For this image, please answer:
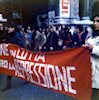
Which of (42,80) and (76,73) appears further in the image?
(42,80)

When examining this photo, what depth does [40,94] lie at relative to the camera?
3.58 m

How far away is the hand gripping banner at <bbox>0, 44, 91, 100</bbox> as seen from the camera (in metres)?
2.52

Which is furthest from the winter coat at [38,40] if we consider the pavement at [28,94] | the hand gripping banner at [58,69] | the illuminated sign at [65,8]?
the hand gripping banner at [58,69]

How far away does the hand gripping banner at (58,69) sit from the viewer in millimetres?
2521

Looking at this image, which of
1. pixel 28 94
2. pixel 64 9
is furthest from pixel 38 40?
pixel 28 94

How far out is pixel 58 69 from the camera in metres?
2.79

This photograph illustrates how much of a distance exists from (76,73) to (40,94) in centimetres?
135

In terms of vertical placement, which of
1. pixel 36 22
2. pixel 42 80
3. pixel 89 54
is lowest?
pixel 42 80

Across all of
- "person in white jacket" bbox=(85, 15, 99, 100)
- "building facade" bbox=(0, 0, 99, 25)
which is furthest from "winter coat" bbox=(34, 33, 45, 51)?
"person in white jacket" bbox=(85, 15, 99, 100)

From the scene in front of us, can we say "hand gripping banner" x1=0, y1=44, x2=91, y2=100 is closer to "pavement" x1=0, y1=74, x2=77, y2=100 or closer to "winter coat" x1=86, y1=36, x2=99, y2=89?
"winter coat" x1=86, y1=36, x2=99, y2=89

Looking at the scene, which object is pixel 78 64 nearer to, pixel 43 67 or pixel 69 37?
pixel 43 67

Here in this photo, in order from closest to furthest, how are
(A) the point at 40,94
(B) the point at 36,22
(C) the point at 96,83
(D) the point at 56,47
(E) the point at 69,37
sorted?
(C) the point at 96,83 → (A) the point at 40,94 → (D) the point at 56,47 → (E) the point at 69,37 → (B) the point at 36,22

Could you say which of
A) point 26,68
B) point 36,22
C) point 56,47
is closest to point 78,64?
point 26,68

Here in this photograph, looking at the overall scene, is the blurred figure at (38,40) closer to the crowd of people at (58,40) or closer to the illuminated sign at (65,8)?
the crowd of people at (58,40)
